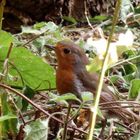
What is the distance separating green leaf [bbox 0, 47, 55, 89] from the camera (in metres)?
2.18

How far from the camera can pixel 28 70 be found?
227 cm

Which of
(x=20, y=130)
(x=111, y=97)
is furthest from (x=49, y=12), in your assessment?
(x=20, y=130)

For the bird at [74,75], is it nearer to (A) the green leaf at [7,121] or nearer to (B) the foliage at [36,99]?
(B) the foliage at [36,99]

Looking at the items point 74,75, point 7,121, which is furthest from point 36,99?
point 7,121

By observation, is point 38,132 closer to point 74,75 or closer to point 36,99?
point 36,99

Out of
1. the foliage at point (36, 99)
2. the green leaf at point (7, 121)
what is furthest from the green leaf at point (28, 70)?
the green leaf at point (7, 121)

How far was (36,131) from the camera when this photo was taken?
157 centimetres

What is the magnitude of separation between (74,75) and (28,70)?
57 cm

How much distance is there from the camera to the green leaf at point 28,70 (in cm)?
218

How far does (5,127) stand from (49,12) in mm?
3403

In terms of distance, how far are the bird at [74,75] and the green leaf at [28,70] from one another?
0.72 ft

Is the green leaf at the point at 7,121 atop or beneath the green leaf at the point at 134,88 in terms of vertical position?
beneath

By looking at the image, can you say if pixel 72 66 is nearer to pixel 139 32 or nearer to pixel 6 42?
pixel 6 42

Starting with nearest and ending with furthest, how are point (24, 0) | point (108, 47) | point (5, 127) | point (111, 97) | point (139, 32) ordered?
1. point (108, 47)
2. point (5, 127)
3. point (111, 97)
4. point (139, 32)
5. point (24, 0)
